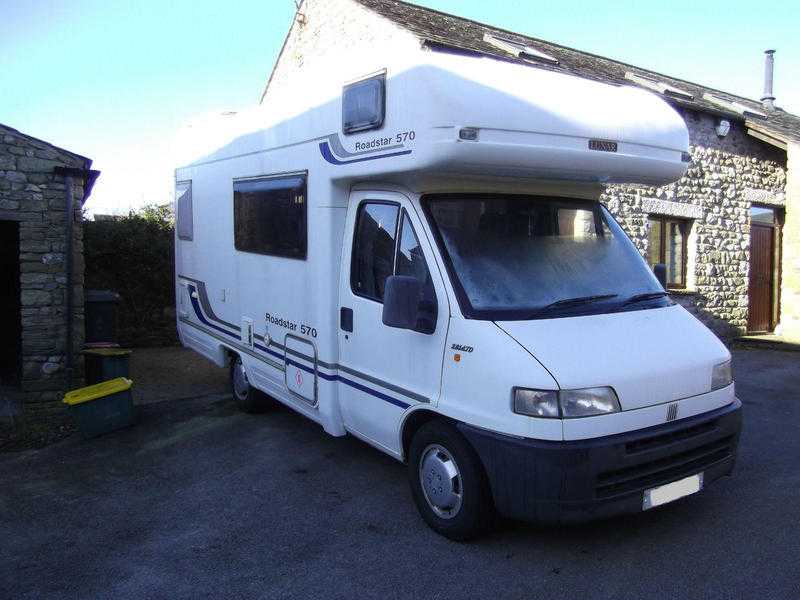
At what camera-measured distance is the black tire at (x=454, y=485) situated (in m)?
3.88

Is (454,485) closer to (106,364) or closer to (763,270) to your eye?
(106,364)

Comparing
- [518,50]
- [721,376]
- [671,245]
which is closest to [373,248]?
[721,376]

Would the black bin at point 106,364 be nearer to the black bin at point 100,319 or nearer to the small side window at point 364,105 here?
the black bin at point 100,319

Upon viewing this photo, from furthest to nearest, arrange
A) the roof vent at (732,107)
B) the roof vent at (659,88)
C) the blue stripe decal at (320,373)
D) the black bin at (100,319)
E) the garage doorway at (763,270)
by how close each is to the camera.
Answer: the roof vent at (732,107) < the garage doorway at (763,270) < the roof vent at (659,88) < the black bin at (100,319) < the blue stripe decal at (320,373)

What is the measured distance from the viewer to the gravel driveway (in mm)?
3680

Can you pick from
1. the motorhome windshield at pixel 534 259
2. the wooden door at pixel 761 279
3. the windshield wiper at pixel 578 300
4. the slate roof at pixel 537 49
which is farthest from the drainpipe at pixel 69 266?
the wooden door at pixel 761 279

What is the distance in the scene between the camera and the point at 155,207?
13125 millimetres

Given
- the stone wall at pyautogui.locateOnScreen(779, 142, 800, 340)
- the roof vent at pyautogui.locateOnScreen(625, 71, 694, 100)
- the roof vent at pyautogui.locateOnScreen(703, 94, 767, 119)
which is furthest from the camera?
the roof vent at pyautogui.locateOnScreen(703, 94, 767, 119)

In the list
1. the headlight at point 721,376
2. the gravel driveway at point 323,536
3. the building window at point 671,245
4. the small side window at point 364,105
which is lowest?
the gravel driveway at point 323,536

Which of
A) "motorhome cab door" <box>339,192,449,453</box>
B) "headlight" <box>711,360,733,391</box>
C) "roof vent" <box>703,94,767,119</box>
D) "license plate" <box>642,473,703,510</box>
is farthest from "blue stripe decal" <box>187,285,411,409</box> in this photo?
"roof vent" <box>703,94,767,119</box>

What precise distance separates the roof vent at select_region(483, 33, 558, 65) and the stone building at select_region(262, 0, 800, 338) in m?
0.04

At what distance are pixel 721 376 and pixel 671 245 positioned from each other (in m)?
8.94

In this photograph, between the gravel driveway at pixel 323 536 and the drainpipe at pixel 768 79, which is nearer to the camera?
the gravel driveway at pixel 323 536

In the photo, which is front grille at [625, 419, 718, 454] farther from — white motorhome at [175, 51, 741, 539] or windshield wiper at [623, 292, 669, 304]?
windshield wiper at [623, 292, 669, 304]
